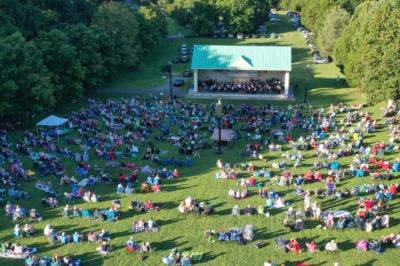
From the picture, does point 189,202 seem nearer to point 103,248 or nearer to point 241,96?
point 103,248

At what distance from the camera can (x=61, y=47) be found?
150 ft

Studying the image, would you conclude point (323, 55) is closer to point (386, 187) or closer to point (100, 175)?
point (386, 187)

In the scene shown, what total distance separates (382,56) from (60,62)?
34.3m

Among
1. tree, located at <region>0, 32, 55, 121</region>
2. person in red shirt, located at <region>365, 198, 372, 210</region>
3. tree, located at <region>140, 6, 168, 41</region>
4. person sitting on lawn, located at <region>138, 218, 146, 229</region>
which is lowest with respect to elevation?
person sitting on lawn, located at <region>138, 218, 146, 229</region>

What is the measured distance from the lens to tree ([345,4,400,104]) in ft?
127

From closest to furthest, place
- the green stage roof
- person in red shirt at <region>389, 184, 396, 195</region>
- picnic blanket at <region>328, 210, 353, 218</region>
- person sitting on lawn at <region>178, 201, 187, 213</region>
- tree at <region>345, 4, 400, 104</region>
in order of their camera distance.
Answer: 1. picnic blanket at <region>328, 210, 353, 218</region>
2. person sitting on lawn at <region>178, 201, 187, 213</region>
3. person in red shirt at <region>389, 184, 396, 195</region>
4. tree at <region>345, 4, 400, 104</region>
5. the green stage roof

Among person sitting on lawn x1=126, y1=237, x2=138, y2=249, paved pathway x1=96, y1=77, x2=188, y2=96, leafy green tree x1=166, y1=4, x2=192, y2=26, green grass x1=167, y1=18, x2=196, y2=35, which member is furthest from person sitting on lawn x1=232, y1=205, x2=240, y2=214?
leafy green tree x1=166, y1=4, x2=192, y2=26

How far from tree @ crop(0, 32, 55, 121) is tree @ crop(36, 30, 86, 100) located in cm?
432

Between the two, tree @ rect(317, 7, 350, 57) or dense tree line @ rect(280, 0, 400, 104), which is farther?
tree @ rect(317, 7, 350, 57)

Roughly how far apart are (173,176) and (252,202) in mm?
6743

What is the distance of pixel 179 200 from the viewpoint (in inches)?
1069

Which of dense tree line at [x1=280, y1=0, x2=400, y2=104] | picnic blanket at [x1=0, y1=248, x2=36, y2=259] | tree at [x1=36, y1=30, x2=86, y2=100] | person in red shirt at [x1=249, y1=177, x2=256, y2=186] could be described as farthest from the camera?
tree at [x1=36, y1=30, x2=86, y2=100]

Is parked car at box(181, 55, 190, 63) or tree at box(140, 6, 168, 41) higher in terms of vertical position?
tree at box(140, 6, 168, 41)

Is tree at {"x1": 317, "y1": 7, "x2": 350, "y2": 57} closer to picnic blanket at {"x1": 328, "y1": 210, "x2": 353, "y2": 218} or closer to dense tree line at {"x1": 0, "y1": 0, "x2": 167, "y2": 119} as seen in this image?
dense tree line at {"x1": 0, "y1": 0, "x2": 167, "y2": 119}
